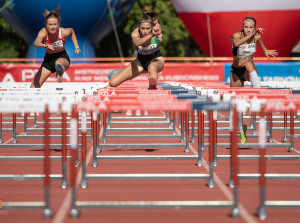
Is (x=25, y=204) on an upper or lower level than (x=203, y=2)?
lower

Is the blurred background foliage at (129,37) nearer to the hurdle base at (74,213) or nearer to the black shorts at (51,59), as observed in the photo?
the black shorts at (51,59)

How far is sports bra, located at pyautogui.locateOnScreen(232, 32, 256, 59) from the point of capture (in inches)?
400

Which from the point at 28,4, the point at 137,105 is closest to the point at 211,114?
the point at 137,105

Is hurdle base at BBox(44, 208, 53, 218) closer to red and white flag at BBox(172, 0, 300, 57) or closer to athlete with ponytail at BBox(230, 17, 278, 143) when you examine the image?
athlete with ponytail at BBox(230, 17, 278, 143)

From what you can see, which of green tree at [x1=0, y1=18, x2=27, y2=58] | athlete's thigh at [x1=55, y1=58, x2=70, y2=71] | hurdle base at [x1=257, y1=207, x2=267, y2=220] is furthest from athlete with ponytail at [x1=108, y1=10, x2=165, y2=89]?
green tree at [x1=0, y1=18, x2=27, y2=58]

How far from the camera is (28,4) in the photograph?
77.3ft

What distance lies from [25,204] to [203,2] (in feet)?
66.0

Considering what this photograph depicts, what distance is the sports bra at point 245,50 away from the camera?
1016 centimetres

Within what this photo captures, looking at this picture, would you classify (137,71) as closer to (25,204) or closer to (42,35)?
(42,35)

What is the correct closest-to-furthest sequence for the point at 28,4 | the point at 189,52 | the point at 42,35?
1. the point at 42,35
2. the point at 28,4
3. the point at 189,52

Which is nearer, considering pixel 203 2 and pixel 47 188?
pixel 47 188

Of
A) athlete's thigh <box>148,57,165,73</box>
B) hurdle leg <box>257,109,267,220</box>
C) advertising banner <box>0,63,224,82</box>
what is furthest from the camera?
advertising banner <box>0,63,224,82</box>

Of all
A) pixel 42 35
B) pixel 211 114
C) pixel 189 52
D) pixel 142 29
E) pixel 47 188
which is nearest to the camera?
pixel 47 188

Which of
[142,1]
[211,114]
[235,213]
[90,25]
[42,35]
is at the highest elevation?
[142,1]
